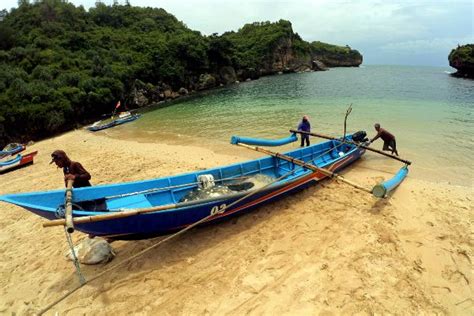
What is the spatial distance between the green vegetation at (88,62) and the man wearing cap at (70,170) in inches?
A: 855

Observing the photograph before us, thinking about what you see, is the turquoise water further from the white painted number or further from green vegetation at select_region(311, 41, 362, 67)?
green vegetation at select_region(311, 41, 362, 67)

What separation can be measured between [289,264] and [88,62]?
40.7 meters

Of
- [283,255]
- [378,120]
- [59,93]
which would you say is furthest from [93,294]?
[59,93]

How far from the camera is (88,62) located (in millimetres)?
38500

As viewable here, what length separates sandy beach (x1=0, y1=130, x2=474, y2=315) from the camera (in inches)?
216

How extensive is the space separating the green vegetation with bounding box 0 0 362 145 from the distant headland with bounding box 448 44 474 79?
4311 centimetres

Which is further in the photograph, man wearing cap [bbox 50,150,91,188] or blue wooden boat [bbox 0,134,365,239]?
man wearing cap [bbox 50,150,91,188]

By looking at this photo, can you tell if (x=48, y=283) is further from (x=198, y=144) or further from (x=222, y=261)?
(x=198, y=144)

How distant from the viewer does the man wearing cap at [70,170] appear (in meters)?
6.46

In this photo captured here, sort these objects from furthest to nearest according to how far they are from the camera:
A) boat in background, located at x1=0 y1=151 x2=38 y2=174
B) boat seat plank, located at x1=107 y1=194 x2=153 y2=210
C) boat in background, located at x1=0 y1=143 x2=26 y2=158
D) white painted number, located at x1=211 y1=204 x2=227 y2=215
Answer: boat in background, located at x1=0 y1=143 x2=26 y2=158 → boat in background, located at x1=0 y1=151 x2=38 y2=174 → white painted number, located at x1=211 y1=204 x2=227 y2=215 → boat seat plank, located at x1=107 y1=194 x2=153 y2=210

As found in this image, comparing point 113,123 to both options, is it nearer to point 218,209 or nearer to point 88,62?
point 88,62

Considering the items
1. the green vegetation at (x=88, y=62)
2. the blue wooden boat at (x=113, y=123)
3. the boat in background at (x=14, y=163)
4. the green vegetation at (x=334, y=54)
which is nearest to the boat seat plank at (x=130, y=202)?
the boat in background at (x=14, y=163)

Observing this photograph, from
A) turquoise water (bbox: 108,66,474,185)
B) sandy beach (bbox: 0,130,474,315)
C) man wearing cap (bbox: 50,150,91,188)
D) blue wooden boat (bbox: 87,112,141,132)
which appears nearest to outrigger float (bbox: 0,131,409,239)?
man wearing cap (bbox: 50,150,91,188)

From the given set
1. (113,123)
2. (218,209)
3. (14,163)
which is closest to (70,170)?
(218,209)
